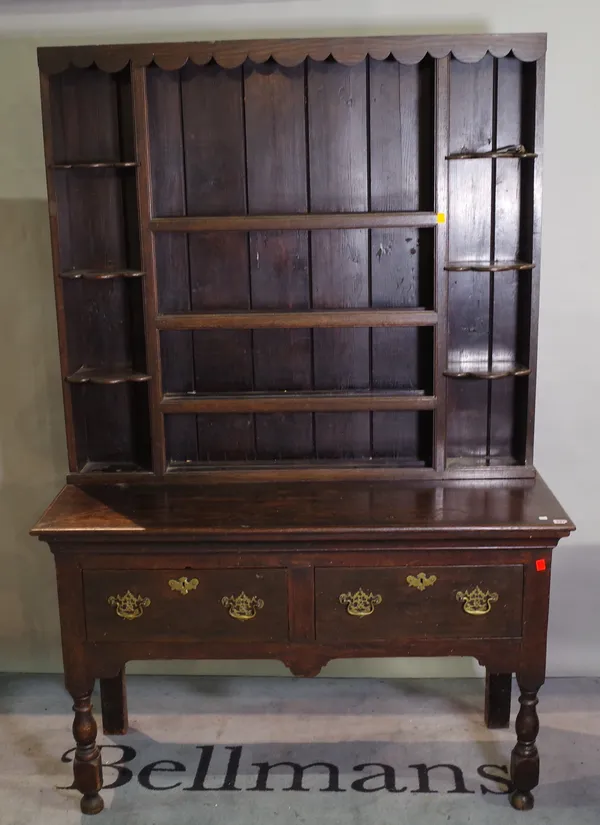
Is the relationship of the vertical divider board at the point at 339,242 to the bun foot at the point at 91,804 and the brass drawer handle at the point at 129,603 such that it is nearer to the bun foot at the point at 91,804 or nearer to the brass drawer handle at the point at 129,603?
the brass drawer handle at the point at 129,603

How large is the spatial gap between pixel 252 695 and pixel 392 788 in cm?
67

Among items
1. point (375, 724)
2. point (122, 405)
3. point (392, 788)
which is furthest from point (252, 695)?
point (122, 405)

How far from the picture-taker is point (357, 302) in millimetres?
2807

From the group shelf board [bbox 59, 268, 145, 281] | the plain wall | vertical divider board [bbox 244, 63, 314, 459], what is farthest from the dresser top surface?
shelf board [bbox 59, 268, 145, 281]

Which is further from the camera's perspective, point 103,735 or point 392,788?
point 103,735

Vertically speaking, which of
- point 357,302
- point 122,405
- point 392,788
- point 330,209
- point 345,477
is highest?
point 330,209

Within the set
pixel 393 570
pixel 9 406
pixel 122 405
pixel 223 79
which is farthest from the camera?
pixel 9 406

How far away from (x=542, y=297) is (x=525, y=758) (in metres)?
1.44

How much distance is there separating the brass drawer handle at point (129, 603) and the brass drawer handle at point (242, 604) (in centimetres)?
22

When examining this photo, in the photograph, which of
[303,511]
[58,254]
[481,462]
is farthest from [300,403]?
[58,254]

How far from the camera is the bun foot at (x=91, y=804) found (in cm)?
262

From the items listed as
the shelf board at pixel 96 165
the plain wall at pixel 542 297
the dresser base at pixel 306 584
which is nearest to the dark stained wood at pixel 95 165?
the shelf board at pixel 96 165

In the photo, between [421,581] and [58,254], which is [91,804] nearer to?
[421,581]

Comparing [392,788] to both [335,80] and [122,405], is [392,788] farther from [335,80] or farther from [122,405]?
[335,80]
